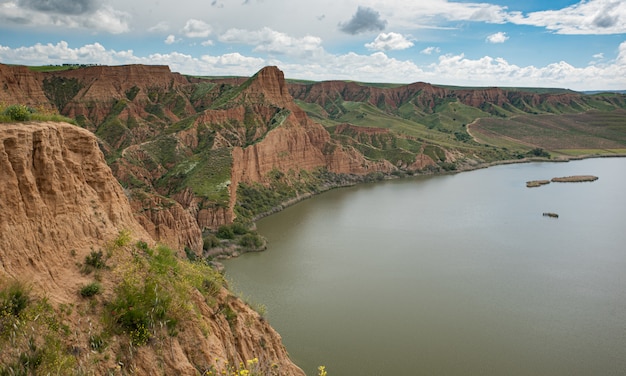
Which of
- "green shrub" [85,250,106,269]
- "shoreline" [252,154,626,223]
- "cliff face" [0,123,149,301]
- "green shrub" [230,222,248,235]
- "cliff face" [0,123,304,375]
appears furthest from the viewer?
"shoreline" [252,154,626,223]

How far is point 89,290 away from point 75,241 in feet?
6.08

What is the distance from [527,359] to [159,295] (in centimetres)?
2174

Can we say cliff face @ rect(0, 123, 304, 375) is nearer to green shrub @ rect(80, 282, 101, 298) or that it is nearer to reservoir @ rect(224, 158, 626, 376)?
green shrub @ rect(80, 282, 101, 298)

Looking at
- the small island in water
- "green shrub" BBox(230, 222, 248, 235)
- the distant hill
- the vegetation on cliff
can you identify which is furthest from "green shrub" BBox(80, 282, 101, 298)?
the small island in water

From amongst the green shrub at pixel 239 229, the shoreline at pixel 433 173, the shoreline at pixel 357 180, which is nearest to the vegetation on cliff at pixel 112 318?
the shoreline at pixel 357 180

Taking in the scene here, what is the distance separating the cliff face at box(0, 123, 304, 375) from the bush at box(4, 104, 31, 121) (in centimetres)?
39

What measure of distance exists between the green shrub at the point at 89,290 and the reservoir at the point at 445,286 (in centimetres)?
1528

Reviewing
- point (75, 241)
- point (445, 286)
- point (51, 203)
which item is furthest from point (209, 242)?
point (51, 203)

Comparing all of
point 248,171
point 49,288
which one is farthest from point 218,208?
point 49,288

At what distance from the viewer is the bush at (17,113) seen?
1228 cm

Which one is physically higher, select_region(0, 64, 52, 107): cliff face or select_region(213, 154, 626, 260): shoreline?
select_region(0, 64, 52, 107): cliff face

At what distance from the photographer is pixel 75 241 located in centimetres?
1246

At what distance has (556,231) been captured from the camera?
169 feet

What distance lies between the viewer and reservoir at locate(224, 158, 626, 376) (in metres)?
25.5
